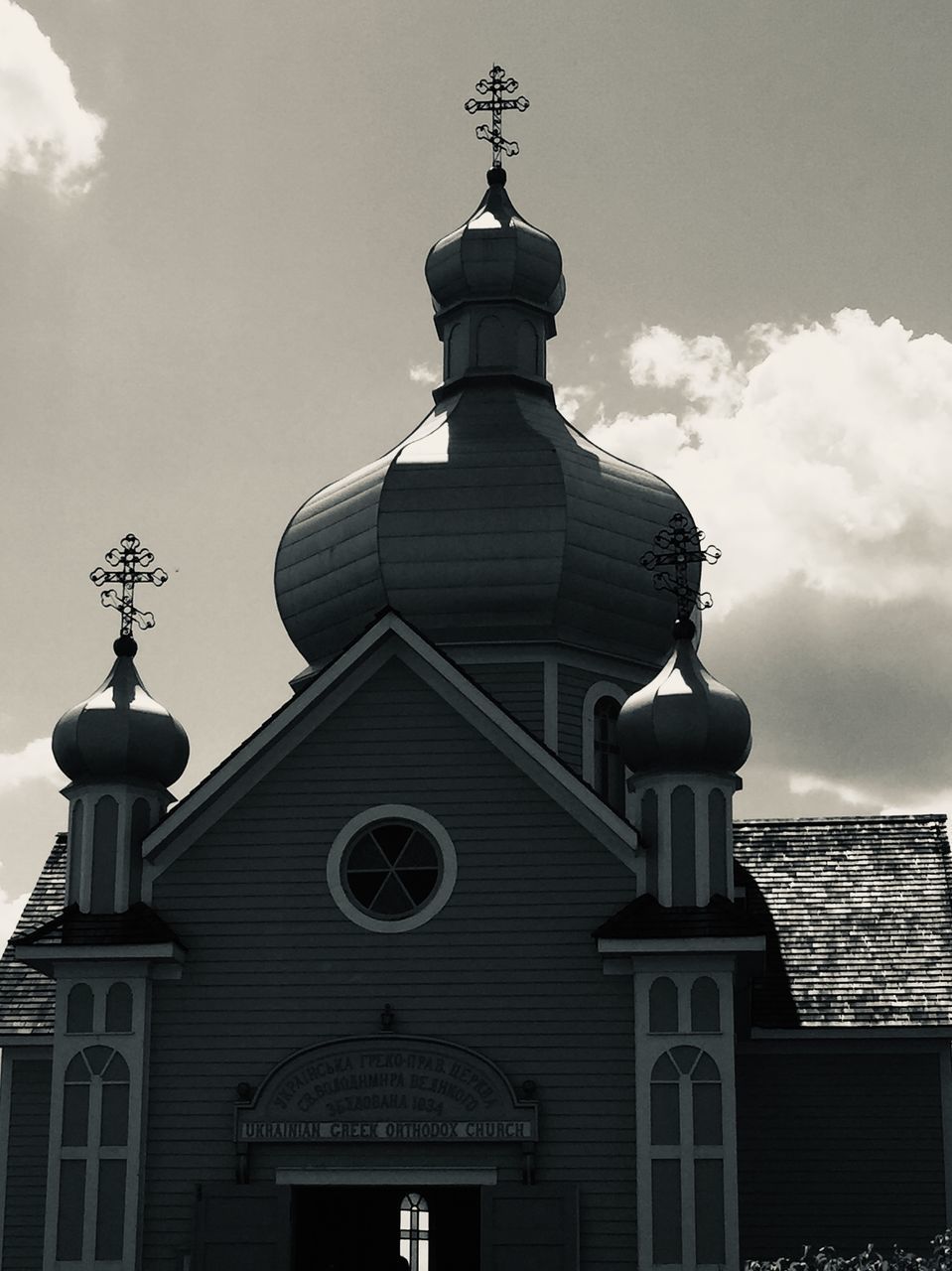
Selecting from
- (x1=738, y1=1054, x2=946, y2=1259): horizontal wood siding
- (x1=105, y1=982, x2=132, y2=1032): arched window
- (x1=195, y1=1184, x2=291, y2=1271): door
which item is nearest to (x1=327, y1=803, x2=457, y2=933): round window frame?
(x1=105, y1=982, x2=132, y2=1032): arched window

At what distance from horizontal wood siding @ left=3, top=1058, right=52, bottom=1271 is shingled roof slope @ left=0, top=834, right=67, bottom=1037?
27.7 inches

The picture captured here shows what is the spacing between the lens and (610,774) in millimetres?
28266

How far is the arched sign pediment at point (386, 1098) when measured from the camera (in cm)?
2212

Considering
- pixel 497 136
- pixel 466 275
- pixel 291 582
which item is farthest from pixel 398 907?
pixel 497 136

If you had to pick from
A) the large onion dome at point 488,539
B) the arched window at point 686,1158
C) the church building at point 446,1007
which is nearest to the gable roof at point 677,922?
the church building at point 446,1007

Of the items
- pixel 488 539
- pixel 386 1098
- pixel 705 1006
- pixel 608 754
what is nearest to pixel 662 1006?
pixel 705 1006

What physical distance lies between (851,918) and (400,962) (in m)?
6.74

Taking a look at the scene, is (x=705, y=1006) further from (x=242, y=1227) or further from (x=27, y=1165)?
(x=27, y=1165)

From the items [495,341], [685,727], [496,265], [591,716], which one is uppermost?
[496,265]

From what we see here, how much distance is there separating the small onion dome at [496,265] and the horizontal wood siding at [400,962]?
10327 millimetres

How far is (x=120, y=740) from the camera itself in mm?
23844

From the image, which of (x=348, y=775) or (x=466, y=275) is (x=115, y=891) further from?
(x=466, y=275)

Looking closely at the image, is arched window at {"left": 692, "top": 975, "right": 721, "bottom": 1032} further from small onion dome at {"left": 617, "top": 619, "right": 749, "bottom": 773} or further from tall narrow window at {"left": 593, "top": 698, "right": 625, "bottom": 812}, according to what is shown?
tall narrow window at {"left": 593, "top": 698, "right": 625, "bottom": 812}

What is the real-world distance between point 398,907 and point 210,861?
2.17 metres
